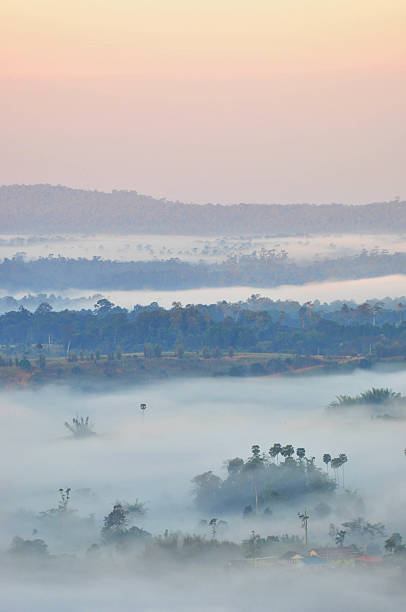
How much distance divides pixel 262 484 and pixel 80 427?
46633mm

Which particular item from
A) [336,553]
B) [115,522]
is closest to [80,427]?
[115,522]

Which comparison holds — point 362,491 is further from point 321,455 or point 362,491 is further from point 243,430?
point 243,430

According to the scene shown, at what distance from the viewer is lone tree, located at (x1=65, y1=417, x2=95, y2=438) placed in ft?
523

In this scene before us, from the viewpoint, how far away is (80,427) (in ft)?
531

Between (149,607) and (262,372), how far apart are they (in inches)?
3909

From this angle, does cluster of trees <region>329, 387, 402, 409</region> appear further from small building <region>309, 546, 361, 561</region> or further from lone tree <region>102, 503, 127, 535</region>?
small building <region>309, 546, 361, 561</region>

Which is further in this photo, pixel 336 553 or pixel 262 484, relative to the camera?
pixel 262 484

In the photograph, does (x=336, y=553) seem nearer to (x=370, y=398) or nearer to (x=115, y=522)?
(x=115, y=522)

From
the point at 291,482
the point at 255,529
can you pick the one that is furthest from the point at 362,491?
the point at 255,529

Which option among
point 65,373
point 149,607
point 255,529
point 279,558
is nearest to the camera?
point 149,607

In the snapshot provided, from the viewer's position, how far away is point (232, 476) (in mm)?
121562

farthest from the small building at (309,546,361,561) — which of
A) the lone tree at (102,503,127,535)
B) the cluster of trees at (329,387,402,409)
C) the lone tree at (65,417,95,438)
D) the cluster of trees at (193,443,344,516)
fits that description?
the lone tree at (65,417,95,438)

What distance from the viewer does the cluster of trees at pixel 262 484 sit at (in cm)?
11525

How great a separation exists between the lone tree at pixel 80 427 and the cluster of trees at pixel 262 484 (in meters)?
35.8
